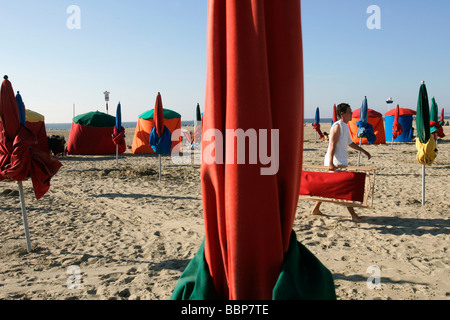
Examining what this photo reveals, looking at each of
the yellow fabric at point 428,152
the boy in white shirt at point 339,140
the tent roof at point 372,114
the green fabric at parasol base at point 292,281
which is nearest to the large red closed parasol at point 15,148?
the green fabric at parasol base at point 292,281

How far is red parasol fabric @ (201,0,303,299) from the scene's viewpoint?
131 centimetres

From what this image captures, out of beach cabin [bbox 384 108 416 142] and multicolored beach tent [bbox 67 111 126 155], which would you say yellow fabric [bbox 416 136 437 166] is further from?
beach cabin [bbox 384 108 416 142]

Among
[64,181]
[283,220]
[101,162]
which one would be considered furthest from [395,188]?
[101,162]

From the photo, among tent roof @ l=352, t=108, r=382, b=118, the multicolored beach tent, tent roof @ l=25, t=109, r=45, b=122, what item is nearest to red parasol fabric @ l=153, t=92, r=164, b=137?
the multicolored beach tent

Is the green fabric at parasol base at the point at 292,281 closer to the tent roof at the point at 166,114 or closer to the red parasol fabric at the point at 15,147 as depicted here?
the red parasol fabric at the point at 15,147

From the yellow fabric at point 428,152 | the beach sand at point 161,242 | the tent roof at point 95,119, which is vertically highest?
the tent roof at point 95,119

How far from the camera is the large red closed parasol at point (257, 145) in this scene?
4.30 ft

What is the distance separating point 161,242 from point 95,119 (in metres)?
14.6

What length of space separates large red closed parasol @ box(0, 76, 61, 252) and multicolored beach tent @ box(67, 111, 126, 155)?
45.9 ft

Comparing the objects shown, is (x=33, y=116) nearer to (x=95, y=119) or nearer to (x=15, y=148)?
(x=95, y=119)

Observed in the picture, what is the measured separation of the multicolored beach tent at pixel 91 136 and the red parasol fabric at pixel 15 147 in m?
14.0

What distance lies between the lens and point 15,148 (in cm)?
395
